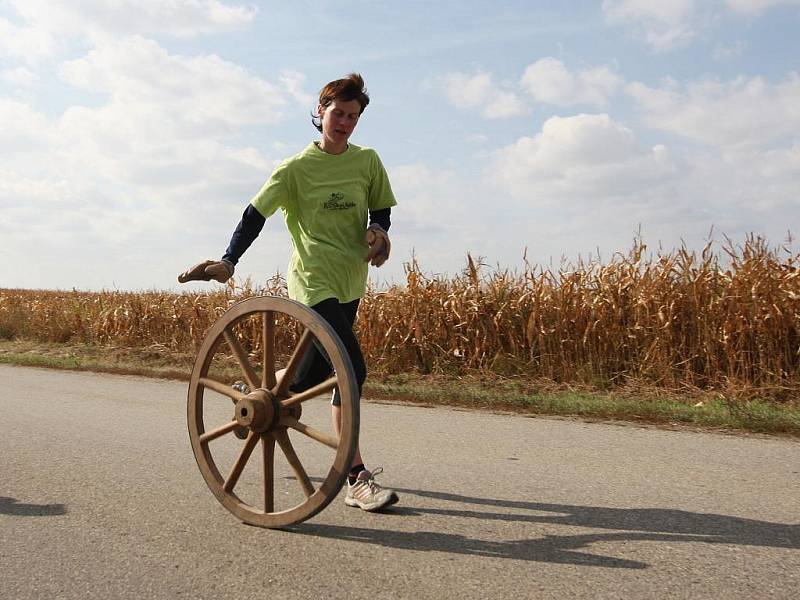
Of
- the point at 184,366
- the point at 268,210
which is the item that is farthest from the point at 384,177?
the point at 184,366

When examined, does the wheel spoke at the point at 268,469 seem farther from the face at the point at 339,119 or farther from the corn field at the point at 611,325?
the corn field at the point at 611,325

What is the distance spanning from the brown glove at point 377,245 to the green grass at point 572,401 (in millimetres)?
3558

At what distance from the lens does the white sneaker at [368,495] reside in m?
3.42

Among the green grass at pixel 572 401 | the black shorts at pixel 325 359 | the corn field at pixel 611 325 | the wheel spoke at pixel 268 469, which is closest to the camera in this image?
the wheel spoke at pixel 268 469

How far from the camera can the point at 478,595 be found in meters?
2.45

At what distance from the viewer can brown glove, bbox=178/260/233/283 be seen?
3.31m

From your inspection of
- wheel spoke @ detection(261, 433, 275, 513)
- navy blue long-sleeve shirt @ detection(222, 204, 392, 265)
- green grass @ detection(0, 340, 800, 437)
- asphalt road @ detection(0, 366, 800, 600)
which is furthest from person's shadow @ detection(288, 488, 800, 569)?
green grass @ detection(0, 340, 800, 437)

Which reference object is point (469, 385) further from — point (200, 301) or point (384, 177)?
point (200, 301)

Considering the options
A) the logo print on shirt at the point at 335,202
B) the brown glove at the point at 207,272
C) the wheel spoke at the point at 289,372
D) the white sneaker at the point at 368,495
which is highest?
the logo print on shirt at the point at 335,202

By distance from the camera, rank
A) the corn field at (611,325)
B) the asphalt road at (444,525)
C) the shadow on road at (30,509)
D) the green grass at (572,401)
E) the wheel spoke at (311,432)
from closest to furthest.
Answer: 1. the asphalt road at (444,525)
2. the wheel spoke at (311,432)
3. the shadow on road at (30,509)
4. the green grass at (572,401)
5. the corn field at (611,325)

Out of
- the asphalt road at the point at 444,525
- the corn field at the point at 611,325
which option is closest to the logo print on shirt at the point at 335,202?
the asphalt road at the point at 444,525

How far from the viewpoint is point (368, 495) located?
345cm

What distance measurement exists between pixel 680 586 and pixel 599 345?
21.6 ft

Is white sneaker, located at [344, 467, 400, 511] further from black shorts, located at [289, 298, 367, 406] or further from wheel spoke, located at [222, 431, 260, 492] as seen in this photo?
wheel spoke, located at [222, 431, 260, 492]
